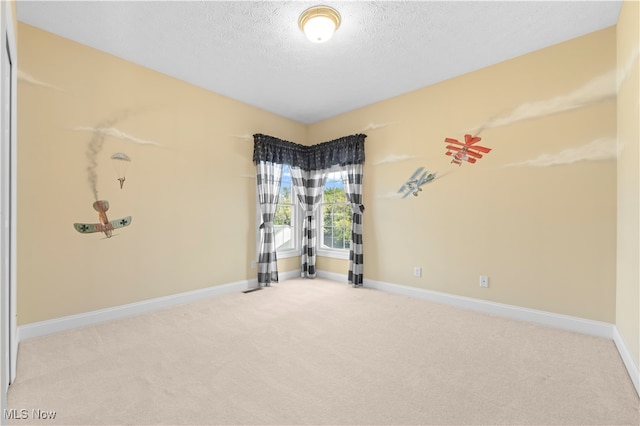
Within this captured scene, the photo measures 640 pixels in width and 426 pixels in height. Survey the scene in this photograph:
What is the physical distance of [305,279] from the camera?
4961 mm

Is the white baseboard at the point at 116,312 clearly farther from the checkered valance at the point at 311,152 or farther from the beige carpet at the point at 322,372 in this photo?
the checkered valance at the point at 311,152

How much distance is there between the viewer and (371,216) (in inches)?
176

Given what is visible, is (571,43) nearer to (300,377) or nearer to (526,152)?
(526,152)

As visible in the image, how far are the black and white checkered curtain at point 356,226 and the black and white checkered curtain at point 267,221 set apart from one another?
1169 millimetres

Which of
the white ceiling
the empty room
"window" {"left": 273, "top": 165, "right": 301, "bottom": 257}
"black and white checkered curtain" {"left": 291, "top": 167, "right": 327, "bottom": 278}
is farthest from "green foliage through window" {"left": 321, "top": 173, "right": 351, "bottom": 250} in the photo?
the white ceiling

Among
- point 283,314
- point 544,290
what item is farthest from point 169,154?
point 544,290

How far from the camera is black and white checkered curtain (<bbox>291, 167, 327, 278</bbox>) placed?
507 cm

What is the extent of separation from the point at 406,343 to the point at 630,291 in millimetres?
1730

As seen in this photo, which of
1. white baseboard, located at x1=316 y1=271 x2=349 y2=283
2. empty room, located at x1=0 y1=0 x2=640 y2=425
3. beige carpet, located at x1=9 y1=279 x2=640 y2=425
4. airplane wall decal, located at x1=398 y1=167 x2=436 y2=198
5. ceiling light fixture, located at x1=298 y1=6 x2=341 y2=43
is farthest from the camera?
white baseboard, located at x1=316 y1=271 x2=349 y2=283

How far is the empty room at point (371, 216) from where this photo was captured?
6.36 feet

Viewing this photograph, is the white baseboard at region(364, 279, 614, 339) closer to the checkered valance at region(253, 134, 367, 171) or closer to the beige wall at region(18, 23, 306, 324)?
the checkered valance at region(253, 134, 367, 171)

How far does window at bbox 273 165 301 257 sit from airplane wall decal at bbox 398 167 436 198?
193cm

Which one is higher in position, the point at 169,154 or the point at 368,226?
the point at 169,154

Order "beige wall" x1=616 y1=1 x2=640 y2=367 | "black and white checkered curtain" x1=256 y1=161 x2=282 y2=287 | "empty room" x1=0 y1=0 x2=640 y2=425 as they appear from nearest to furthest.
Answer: "empty room" x1=0 y1=0 x2=640 y2=425
"beige wall" x1=616 y1=1 x2=640 y2=367
"black and white checkered curtain" x1=256 y1=161 x2=282 y2=287
